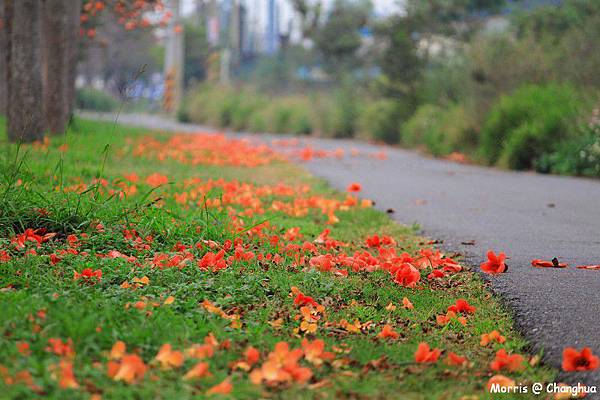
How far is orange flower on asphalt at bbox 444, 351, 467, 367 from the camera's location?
333cm

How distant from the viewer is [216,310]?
3732mm

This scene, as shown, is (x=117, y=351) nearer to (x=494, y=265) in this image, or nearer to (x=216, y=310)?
(x=216, y=310)

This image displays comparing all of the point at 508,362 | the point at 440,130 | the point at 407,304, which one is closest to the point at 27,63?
the point at 407,304

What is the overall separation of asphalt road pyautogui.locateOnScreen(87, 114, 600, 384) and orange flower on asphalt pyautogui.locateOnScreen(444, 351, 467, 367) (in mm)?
394

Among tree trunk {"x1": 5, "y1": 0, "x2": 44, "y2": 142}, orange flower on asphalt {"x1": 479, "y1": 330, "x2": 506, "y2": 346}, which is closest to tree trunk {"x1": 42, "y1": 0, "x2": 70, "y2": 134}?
tree trunk {"x1": 5, "y1": 0, "x2": 44, "y2": 142}

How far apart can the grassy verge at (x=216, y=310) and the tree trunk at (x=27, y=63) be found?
5903 millimetres

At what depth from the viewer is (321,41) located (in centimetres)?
4819

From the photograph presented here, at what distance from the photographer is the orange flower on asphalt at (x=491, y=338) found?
367 cm

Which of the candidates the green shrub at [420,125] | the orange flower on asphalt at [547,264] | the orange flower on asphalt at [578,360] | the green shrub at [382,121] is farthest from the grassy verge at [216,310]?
the green shrub at [382,121]

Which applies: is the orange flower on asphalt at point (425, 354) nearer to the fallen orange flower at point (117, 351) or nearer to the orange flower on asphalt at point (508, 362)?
the orange flower on asphalt at point (508, 362)

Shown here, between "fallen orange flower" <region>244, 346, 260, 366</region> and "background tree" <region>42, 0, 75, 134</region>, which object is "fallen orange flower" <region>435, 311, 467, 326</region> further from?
"background tree" <region>42, 0, 75, 134</region>

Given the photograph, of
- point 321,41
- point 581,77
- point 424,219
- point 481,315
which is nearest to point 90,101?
point 321,41

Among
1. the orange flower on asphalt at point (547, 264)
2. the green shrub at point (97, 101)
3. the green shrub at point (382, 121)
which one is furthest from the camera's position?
the green shrub at point (97, 101)

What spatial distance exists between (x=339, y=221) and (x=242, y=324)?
11.7ft
